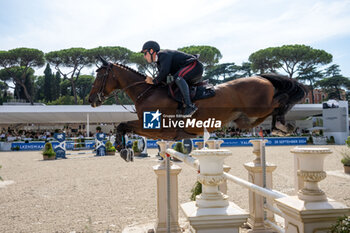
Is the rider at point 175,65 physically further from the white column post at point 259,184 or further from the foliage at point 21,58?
the foliage at point 21,58

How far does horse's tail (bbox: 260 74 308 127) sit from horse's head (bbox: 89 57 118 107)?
1703 millimetres

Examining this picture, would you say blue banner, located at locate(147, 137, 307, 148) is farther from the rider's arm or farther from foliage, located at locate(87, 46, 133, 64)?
the rider's arm

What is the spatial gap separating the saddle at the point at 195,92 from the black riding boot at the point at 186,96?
0.09 metres

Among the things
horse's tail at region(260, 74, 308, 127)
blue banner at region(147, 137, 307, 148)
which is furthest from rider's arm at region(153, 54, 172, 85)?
blue banner at region(147, 137, 307, 148)

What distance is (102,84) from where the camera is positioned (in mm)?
3066

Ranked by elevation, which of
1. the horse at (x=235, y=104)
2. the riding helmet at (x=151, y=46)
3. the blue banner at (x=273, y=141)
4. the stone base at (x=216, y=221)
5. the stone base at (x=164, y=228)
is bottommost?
the blue banner at (x=273, y=141)

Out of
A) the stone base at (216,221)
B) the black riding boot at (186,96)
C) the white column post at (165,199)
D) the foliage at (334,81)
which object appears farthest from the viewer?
the foliage at (334,81)

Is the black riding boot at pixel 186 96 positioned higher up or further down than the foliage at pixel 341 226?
higher up

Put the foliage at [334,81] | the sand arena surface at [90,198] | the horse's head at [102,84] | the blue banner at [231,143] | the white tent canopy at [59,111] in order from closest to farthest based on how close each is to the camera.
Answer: the horse's head at [102,84] → the sand arena surface at [90,198] → the white tent canopy at [59,111] → the blue banner at [231,143] → the foliage at [334,81]

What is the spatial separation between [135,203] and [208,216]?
4.43 m

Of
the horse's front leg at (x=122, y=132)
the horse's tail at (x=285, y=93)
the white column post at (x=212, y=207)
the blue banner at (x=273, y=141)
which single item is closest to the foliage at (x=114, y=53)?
the blue banner at (x=273, y=141)

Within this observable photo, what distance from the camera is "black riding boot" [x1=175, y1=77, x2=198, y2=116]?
2410mm

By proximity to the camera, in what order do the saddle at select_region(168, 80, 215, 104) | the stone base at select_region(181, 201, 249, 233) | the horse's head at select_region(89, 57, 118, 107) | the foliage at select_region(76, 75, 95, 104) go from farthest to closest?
the foliage at select_region(76, 75, 95, 104) → the horse's head at select_region(89, 57, 118, 107) → the saddle at select_region(168, 80, 215, 104) → the stone base at select_region(181, 201, 249, 233)

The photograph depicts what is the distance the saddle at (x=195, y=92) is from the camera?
2.56 meters
